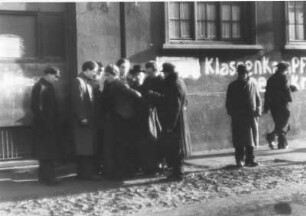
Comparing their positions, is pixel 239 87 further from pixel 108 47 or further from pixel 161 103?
pixel 108 47

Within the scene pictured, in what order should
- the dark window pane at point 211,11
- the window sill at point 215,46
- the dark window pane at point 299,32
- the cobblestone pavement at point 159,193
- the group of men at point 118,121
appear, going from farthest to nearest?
the dark window pane at point 299,32 → the dark window pane at point 211,11 → the window sill at point 215,46 → the group of men at point 118,121 → the cobblestone pavement at point 159,193

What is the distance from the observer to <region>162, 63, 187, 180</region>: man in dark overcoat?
802 cm

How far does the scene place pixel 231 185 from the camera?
25.8 ft

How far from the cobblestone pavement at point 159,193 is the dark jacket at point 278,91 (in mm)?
2111

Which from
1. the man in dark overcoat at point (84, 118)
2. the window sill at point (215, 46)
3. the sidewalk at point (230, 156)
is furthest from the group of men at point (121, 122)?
the window sill at point (215, 46)

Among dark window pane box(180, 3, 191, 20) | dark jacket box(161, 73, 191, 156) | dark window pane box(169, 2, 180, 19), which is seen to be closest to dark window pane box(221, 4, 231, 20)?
dark window pane box(180, 3, 191, 20)

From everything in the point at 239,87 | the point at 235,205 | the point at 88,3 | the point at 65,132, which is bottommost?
the point at 235,205

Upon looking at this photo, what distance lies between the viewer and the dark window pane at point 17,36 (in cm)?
935

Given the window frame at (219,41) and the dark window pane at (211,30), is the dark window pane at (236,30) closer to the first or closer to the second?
the window frame at (219,41)

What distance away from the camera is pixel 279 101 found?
429 inches

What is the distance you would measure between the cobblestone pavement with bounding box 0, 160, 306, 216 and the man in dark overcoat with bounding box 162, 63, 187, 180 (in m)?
0.32

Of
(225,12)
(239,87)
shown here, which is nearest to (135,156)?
(239,87)

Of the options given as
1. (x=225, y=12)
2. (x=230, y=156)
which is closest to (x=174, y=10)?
(x=225, y=12)

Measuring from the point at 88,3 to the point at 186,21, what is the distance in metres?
2.43
